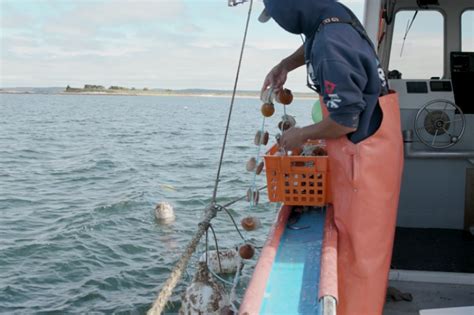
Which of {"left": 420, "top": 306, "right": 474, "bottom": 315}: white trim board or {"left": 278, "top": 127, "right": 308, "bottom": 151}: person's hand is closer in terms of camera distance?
{"left": 278, "top": 127, "right": 308, "bottom": 151}: person's hand

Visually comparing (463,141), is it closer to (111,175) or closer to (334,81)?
(334,81)

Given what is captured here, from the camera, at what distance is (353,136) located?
100 inches

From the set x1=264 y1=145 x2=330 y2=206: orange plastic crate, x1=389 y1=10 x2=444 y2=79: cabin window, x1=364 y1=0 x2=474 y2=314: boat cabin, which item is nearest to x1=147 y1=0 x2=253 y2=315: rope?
x1=264 y1=145 x2=330 y2=206: orange plastic crate

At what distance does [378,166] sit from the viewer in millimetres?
2582

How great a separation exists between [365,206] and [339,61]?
0.68m

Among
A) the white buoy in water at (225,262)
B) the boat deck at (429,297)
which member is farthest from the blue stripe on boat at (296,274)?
the white buoy in water at (225,262)

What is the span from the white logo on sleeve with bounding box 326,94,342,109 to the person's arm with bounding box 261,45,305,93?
3.52 feet

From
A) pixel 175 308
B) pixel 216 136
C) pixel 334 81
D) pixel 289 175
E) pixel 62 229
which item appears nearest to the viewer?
pixel 334 81

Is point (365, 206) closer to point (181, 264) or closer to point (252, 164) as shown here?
point (252, 164)

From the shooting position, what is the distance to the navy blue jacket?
234cm

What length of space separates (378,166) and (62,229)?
34.7 ft

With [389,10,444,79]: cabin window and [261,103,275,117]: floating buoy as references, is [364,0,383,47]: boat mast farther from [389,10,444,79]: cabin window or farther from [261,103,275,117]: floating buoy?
[389,10,444,79]: cabin window

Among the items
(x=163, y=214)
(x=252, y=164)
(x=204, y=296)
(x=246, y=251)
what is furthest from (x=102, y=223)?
(x=252, y=164)

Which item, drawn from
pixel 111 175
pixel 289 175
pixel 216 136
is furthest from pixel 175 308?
pixel 216 136
